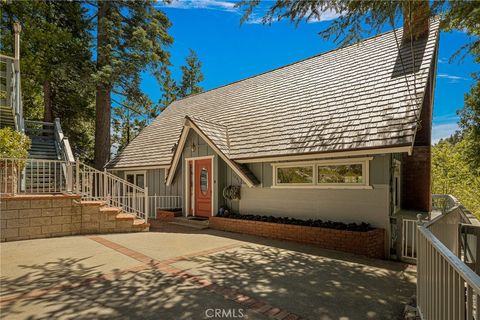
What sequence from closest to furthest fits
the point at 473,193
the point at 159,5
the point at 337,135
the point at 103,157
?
the point at 337,135 < the point at 103,157 < the point at 159,5 < the point at 473,193

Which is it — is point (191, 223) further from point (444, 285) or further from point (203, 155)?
point (444, 285)

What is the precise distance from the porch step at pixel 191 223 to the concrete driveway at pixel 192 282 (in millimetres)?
2986

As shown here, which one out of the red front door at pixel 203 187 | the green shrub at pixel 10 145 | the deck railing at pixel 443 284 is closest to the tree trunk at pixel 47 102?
the green shrub at pixel 10 145

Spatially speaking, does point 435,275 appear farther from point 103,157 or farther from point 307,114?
point 103,157

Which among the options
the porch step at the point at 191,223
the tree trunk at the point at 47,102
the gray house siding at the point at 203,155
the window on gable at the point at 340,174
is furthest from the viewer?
the tree trunk at the point at 47,102

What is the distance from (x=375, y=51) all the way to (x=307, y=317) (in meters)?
10.6

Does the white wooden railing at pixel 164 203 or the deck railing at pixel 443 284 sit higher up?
the deck railing at pixel 443 284

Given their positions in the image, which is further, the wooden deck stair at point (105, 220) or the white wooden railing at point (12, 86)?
the white wooden railing at point (12, 86)

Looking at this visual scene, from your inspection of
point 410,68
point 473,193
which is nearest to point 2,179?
point 410,68

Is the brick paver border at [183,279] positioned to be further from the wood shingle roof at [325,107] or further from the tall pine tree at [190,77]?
the tall pine tree at [190,77]

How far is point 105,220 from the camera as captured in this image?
28.9ft

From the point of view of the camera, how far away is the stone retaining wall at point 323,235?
695 cm

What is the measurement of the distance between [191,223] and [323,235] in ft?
18.0

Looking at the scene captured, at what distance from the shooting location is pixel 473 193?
92.0 ft
